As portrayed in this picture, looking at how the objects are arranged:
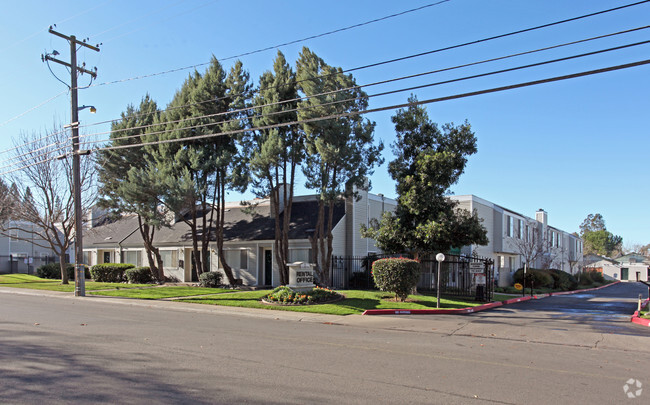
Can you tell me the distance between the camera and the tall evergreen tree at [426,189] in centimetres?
2078

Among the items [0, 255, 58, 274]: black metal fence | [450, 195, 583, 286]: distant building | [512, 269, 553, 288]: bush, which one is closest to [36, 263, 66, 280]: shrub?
[0, 255, 58, 274]: black metal fence

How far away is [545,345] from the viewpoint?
37.3 ft

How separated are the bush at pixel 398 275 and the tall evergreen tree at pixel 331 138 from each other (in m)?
5.15

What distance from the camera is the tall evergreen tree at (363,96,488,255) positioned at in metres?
20.8

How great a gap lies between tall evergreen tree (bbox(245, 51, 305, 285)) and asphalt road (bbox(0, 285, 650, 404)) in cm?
981

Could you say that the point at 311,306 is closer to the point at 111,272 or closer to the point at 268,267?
the point at 268,267

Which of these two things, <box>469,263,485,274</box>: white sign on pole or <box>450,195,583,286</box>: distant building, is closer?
<box>469,263,485,274</box>: white sign on pole

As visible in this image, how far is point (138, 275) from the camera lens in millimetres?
29188

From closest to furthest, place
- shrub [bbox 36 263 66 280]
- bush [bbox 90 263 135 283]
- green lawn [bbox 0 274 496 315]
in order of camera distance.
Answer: green lawn [bbox 0 274 496 315]
bush [bbox 90 263 135 283]
shrub [bbox 36 263 66 280]

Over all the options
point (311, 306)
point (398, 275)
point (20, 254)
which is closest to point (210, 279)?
point (311, 306)

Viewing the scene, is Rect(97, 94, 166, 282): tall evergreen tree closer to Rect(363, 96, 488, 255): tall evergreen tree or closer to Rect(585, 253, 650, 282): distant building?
Rect(363, 96, 488, 255): tall evergreen tree

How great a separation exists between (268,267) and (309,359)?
2022 cm

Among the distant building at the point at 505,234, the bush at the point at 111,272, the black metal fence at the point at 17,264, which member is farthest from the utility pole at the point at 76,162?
the black metal fence at the point at 17,264

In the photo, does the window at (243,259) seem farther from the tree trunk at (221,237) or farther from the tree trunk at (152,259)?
the tree trunk at (152,259)
